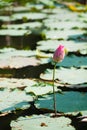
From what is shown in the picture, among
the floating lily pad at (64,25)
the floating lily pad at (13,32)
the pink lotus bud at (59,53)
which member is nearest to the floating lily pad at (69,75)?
the pink lotus bud at (59,53)

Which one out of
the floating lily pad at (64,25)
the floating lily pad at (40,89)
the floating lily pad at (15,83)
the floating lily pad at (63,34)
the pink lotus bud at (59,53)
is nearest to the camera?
the pink lotus bud at (59,53)

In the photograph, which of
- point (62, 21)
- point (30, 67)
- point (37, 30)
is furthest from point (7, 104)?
point (62, 21)

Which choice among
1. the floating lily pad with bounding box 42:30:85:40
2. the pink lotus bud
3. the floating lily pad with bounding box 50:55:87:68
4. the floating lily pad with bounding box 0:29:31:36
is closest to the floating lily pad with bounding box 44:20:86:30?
the floating lily pad with bounding box 42:30:85:40

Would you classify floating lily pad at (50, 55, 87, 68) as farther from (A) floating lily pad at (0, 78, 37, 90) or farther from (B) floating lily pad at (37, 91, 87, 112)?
(B) floating lily pad at (37, 91, 87, 112)

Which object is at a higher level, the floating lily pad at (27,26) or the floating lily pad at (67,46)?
the floating lily pad at (27,26)

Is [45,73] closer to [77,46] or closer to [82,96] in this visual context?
[82,96]

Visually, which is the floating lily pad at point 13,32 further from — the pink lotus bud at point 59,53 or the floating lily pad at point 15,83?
the pink lotus bud at point 59,53
